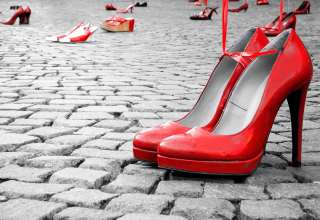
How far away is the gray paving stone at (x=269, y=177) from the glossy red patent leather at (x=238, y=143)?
47 millimetres

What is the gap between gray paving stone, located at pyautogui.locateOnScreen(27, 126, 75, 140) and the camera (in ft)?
10.3

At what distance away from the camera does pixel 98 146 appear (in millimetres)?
2914

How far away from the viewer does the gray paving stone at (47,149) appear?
2.78 metres

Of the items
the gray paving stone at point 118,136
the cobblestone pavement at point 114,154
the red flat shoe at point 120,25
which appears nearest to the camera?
the cobblestone pavement at point 114,154

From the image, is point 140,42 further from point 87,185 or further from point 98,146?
point 87,185

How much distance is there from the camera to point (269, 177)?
2385 mm

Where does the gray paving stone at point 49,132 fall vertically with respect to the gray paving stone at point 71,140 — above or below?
below

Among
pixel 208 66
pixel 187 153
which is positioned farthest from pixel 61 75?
pixel 187 153

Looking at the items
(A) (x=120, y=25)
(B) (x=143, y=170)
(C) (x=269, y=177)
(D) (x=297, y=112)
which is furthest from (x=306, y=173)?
(A) (x=120, y=25)

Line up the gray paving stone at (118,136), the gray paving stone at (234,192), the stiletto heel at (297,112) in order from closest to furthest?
the gray paving stone at (234,192) < the stiletto heel at (297,112) < the gray paving stone at (118,136)

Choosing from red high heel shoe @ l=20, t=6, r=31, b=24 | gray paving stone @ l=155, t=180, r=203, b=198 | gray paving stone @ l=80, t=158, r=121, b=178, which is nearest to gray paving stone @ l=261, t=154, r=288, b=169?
gray paving stone @ l=155, t=180, r=203, b=198

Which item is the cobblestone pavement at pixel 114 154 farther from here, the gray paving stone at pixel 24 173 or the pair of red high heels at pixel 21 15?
the pair of red high heels at pixel 21 15

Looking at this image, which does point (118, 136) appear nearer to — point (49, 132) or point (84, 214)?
point (49, 132)

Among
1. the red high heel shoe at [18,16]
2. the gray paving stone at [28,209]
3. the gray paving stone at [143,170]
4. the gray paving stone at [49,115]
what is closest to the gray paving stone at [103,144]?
the gray paving stone at [143,170]
